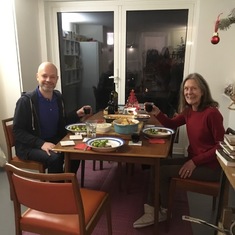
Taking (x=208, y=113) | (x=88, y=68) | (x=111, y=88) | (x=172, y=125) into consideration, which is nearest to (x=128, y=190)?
(x=172, y=125)

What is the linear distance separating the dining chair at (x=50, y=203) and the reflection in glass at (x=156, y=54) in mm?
2299

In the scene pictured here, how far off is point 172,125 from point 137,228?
927 millimetres

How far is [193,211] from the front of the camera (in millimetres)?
2102

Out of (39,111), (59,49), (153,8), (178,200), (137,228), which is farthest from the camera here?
(59,49)

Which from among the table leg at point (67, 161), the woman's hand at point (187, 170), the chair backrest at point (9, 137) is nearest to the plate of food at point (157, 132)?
the woman's hand at point (187, 170)

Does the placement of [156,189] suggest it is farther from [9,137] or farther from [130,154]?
[9,137]

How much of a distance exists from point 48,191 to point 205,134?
1186 millimetres

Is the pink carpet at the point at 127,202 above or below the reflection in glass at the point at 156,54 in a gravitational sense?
below

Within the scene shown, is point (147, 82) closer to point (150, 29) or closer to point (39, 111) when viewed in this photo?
point (150, 29)

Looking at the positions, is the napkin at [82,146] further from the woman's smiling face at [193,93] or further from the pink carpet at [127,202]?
the woman's smiling face at [193,93]

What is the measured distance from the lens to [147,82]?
340 centimetres

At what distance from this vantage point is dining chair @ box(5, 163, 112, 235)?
110cm

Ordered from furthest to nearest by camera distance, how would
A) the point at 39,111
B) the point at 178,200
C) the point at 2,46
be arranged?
the point at 2,46 → the point at 178,200 → the point at 39,111

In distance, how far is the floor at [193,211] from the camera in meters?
1.84
